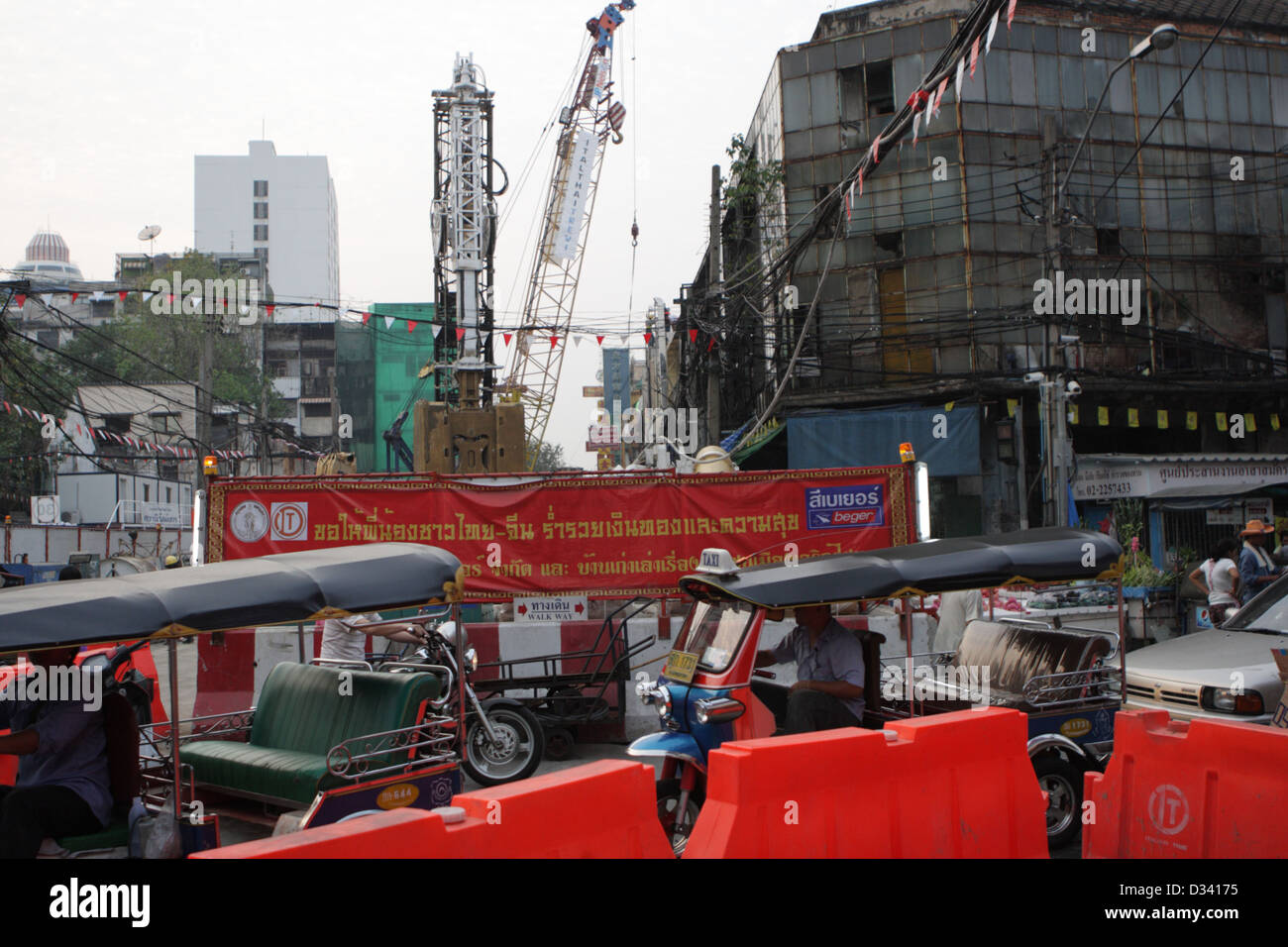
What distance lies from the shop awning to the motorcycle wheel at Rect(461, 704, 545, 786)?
18295 mm

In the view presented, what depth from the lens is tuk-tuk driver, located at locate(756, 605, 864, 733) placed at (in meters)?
6.29

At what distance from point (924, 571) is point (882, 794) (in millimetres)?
1914

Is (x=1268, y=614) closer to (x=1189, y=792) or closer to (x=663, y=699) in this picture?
(x=1189, y=792)

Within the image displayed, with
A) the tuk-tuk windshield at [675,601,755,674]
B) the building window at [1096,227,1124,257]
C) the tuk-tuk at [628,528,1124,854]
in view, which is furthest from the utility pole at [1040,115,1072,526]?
the tuk-tuk windshield at [675,601,755,674]

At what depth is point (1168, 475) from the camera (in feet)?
76.0

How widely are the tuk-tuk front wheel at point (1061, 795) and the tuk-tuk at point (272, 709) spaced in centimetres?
374

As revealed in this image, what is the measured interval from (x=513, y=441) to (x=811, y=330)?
7.91m

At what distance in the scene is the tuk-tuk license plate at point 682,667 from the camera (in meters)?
6.40

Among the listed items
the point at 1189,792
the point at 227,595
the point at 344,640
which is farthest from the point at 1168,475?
the point at 227,595

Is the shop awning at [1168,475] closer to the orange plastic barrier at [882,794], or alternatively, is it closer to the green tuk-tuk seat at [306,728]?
the orange plastic barrier at [882,794]

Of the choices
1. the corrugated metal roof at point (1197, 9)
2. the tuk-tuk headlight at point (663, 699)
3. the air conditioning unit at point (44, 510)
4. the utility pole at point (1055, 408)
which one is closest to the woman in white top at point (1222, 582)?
the utility pole at point (1055, 408)

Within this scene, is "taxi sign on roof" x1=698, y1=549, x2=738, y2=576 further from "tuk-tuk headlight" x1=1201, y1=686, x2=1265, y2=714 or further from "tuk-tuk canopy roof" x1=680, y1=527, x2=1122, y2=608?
"tuk-tuk headlight" x1=1201, y1=686, x2=1265, y2=714
